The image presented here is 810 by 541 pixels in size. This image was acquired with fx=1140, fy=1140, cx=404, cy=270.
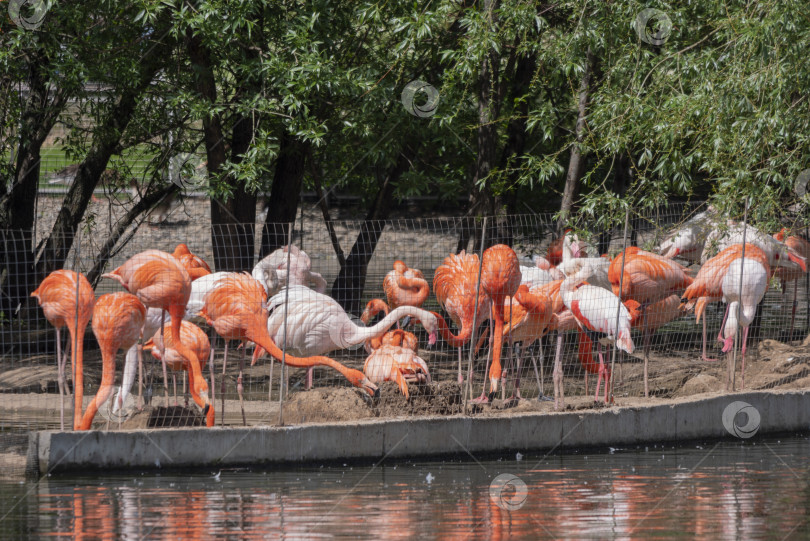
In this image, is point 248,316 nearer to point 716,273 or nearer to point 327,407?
point 327,407

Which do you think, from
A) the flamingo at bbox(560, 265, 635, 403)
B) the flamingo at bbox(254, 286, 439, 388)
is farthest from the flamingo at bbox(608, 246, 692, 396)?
the flamingo at bbox(254, 286, 439, 388)

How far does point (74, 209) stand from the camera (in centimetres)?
1480

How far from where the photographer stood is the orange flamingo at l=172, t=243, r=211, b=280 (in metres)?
11.4

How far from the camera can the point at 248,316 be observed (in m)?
9.40

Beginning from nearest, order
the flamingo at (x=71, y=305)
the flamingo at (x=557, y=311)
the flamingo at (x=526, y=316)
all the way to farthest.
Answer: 1. the flamingo at (x=71, y=305)
2. the flamingo at (x=526, y=316)
3. the flamingo at (x=557, y=311)

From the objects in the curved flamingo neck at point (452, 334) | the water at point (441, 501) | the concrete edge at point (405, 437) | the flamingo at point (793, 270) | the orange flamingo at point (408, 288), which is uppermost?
the flamingo at point (793, 270)

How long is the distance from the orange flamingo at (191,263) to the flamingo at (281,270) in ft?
1.73

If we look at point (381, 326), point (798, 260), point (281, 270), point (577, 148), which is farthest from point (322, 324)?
point (798, 260)

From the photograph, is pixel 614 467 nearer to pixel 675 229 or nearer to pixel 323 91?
pixel 675 229

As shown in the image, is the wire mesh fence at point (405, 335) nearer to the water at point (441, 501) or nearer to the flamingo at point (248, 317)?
the flamingo at point (248, 317)

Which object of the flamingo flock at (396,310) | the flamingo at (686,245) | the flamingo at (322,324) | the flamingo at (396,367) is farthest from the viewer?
the flamingo at (686,245)

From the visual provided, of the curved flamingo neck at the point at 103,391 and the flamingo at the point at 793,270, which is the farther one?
the flamingo at the point at 793,270

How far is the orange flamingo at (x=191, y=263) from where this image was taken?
37.4 feet

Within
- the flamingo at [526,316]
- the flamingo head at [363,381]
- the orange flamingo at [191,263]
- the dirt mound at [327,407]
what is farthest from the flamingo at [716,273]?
the orange flamingo at [191,263]
